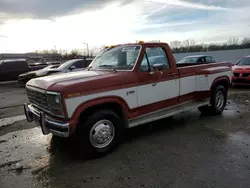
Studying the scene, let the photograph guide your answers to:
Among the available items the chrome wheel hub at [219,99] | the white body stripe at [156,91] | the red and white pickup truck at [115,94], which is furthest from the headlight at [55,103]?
the chrome wheel hub at [219,99]

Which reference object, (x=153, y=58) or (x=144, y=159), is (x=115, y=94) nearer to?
(x=144, y=159)

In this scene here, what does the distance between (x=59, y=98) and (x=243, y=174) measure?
3113 mm

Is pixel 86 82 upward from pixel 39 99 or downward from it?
upward

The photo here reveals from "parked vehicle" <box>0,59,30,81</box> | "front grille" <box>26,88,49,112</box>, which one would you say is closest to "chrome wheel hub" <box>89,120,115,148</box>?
"front grille" <box>26,88,49,112</box>

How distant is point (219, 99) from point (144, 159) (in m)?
3.88

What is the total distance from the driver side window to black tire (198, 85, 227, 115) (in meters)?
2.10

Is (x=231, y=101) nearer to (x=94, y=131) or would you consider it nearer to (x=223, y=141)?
(x=223, y=141)

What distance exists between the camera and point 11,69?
1791cm

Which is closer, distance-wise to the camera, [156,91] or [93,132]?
[93,132]

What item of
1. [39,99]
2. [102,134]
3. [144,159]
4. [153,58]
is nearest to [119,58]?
[153,58]

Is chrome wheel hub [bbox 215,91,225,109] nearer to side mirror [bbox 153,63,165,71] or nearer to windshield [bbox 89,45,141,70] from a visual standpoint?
side mirror [bbox 153,63,165,71]

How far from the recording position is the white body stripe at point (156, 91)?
3.96m

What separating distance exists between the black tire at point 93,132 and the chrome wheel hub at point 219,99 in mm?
3611

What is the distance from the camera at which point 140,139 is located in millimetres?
5211
